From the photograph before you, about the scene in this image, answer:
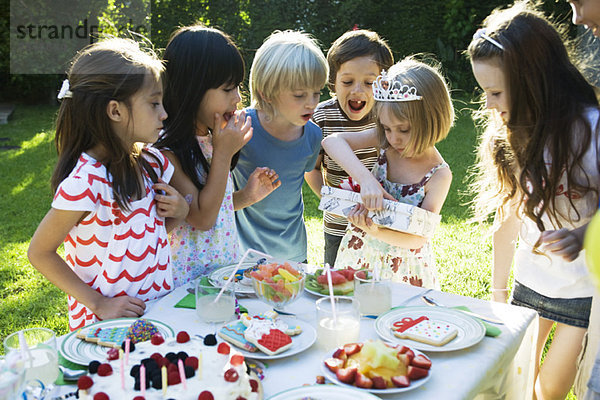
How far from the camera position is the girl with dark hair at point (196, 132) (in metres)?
2.56

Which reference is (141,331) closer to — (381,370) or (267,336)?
(267,336)

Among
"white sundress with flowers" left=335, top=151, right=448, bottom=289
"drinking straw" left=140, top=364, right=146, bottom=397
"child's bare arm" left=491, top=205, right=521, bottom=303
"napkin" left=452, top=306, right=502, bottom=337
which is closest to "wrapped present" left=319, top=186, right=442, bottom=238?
"white sundress with flowers" left=335, top=151, right=448, bottom=289

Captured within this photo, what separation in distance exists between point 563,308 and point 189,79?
1.95 m

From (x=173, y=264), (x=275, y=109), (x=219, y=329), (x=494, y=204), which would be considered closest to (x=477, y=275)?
(x=494, y=204)

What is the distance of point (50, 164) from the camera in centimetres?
838

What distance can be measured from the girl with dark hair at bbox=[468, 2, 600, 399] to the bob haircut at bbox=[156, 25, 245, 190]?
1.12m

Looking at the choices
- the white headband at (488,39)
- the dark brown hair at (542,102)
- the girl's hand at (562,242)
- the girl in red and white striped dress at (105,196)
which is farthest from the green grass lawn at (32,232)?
the girl in red and white striped dress at (105,196)

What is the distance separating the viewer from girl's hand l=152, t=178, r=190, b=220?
91.7 inches

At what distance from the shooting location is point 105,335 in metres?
1.79

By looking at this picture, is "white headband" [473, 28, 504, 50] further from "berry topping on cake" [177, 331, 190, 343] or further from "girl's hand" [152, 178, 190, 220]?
"berry topping on cake" [177, 331, 190, 343]

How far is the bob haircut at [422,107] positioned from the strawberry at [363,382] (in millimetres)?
1518

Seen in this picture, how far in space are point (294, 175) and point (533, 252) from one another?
1.31m

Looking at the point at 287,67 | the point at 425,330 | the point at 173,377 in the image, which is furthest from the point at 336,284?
the point at 287,67

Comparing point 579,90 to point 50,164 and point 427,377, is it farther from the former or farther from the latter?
point 50,164
